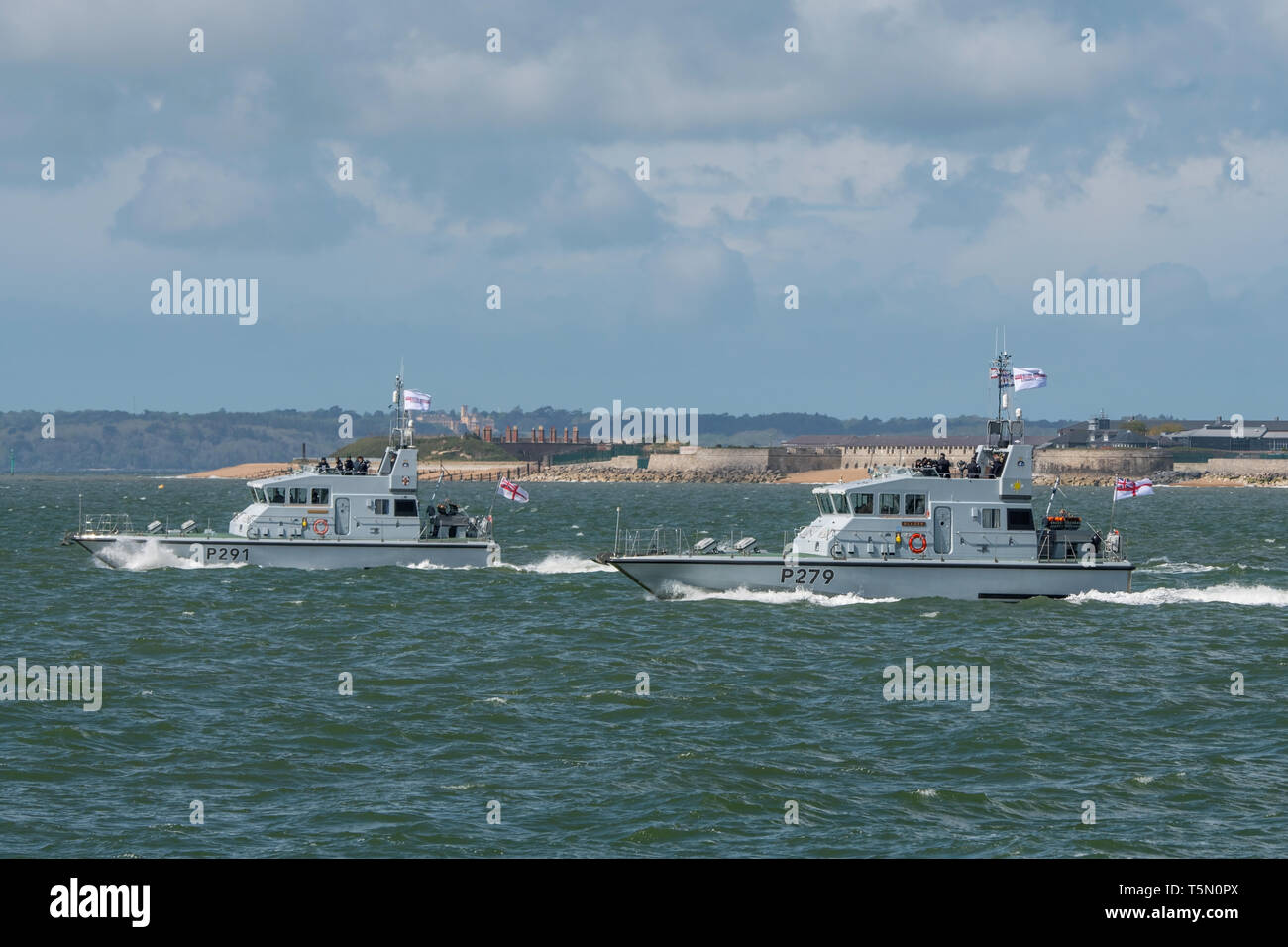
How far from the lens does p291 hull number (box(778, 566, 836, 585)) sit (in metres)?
38.4

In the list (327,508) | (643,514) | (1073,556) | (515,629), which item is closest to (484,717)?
(515,629)

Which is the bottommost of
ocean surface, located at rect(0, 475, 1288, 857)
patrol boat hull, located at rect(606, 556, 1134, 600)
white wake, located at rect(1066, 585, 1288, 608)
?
ocean surface, located at rect(0, 475, 1288, 857)

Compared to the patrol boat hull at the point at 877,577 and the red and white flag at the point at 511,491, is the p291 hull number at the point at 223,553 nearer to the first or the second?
the red and white flag at the point at 511,491

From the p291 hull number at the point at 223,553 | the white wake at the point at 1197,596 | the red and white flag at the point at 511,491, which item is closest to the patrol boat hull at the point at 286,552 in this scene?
the p291 hull number at the point at 223,553

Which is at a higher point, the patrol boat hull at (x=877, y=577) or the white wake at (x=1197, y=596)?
the patrol boat hull at (x=877, y=577)

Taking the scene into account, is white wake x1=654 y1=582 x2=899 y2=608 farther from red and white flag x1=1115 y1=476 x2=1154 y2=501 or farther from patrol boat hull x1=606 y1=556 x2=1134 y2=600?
red and white flag x1=1115 y1=476 x2=1154 y2=501

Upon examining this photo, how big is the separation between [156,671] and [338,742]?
831 cm

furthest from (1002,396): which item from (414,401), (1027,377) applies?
(414,401)

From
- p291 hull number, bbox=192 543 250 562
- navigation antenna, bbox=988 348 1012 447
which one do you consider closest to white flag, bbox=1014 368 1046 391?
navigation antenna, bbox=988 348 1012 447

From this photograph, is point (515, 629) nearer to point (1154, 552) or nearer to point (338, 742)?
point (338, 742)

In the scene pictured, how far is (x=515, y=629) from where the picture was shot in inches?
1388

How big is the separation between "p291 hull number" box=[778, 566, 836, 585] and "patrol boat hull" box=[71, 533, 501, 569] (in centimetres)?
1416

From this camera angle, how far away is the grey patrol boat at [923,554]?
1513 inches

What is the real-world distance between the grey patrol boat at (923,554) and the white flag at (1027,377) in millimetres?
1205
